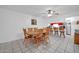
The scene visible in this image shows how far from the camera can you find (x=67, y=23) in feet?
28.3

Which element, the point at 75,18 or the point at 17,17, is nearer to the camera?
the point at 17,17

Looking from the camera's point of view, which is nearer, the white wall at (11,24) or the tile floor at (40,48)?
the tile floor at (40,48)

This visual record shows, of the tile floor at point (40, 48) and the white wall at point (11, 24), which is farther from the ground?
the white wall at point (11, 24)

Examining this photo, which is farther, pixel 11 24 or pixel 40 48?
pixel 11 24

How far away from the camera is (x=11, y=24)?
5.66 meters

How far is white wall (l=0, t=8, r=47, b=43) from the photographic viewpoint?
504 centimetres

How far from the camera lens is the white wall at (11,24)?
5.04 meters

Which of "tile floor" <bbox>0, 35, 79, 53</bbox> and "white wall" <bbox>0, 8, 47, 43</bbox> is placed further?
"white wall" <bbox>0, 8, 47, 43</bbox>

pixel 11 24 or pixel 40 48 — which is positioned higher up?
pixel 11 24

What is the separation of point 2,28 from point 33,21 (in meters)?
3.57

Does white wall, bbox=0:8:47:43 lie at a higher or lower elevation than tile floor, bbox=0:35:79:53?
higher
